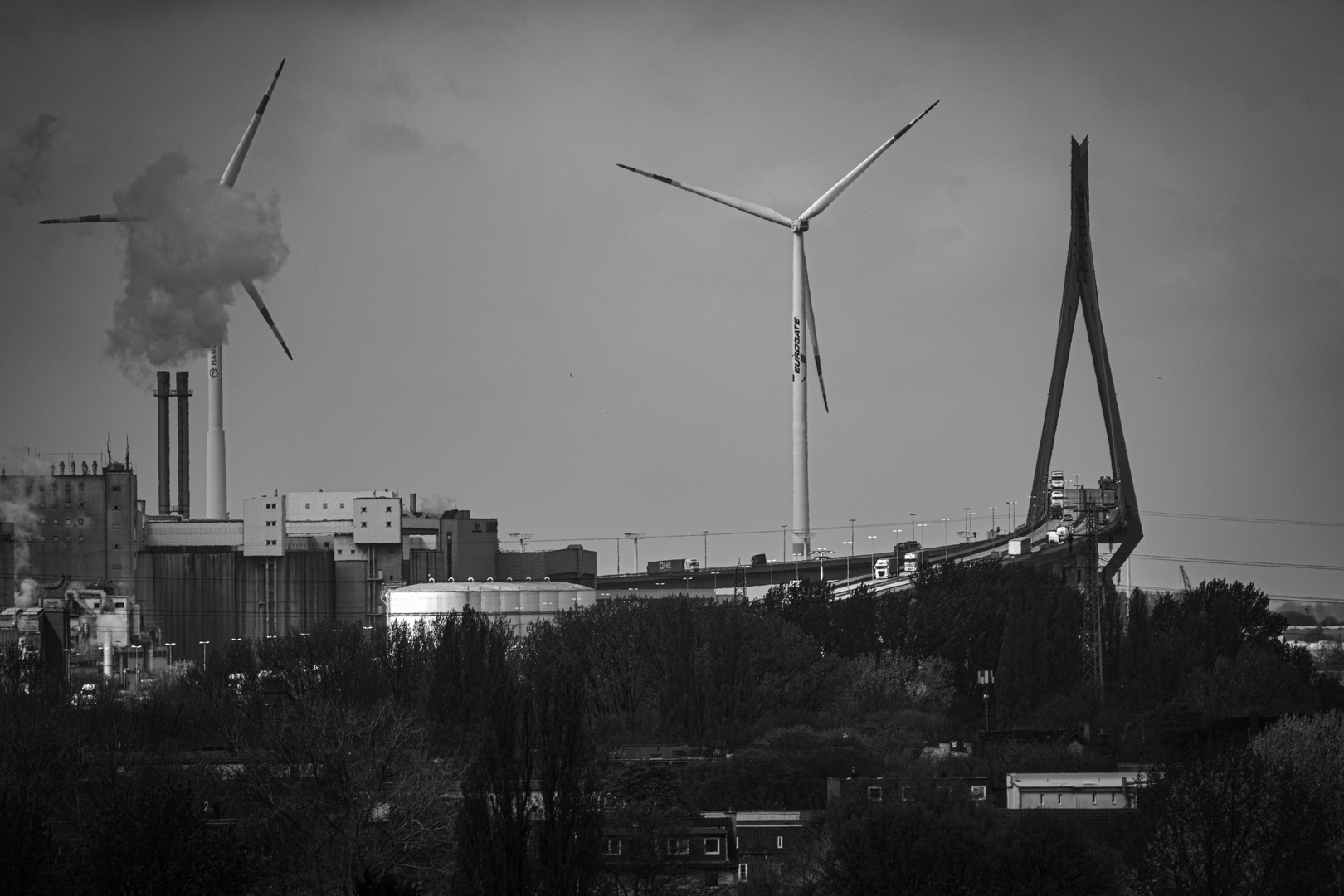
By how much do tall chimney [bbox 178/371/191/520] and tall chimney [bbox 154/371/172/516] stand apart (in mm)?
727

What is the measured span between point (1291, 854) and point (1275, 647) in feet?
155

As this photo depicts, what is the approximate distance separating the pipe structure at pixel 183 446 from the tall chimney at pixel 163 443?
0.73m

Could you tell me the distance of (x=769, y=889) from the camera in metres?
34.4

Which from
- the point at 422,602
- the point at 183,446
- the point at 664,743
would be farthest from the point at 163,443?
the point at 664,743

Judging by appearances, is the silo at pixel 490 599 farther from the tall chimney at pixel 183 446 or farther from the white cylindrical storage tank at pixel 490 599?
the tall chimney at pixel 183 446

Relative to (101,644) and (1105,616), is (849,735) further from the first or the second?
(101,644)

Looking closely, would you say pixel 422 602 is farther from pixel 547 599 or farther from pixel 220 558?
pixel 220 558

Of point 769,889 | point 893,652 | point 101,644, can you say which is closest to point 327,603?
point 101,644

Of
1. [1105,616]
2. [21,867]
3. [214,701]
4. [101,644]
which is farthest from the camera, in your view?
[101,644]

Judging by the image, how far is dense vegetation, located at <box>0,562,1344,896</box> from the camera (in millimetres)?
33625

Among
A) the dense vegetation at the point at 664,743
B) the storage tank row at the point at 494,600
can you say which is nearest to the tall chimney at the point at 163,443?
the storage tank row at the point at 494,600

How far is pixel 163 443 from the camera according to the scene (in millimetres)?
110812

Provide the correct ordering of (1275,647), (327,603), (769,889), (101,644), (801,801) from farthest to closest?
(327,603) → (101,644) → (1275,647) → (801,801) → (769,889)

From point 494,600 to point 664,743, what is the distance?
37.3 metres
